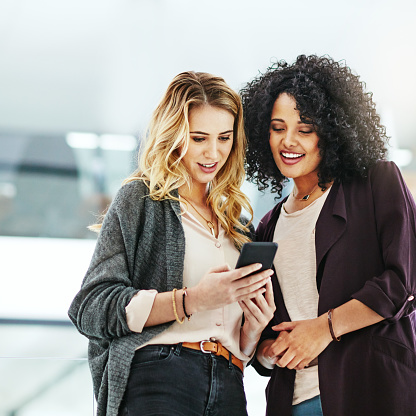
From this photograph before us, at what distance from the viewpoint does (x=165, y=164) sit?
1580 mm

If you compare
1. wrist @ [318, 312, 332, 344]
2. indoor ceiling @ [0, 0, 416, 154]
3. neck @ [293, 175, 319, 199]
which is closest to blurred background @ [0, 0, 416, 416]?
indoor ceiling @ [0, 0, 416, 154]

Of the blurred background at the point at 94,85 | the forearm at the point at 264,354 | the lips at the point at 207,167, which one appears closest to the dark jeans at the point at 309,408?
the forearm at the point at 264,354

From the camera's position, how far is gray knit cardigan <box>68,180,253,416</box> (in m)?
1.39

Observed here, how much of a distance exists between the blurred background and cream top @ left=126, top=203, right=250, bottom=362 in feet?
4.95

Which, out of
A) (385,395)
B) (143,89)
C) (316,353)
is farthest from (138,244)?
(143,89)

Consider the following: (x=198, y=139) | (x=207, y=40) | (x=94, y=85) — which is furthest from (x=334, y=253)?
(x=94, y=85)

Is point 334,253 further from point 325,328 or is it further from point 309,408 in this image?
point 309,408

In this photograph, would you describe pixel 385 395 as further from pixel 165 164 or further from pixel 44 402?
pixel 44 402

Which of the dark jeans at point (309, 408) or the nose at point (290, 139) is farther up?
the nose at point (290, 139)

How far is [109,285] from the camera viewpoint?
1.43 metres

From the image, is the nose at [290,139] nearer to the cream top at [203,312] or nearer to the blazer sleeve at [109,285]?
the cream top at [203,312]

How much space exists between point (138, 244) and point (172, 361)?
12.7 inches

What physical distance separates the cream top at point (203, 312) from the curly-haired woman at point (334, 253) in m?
0.15

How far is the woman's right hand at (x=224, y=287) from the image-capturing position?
52.2 inches
